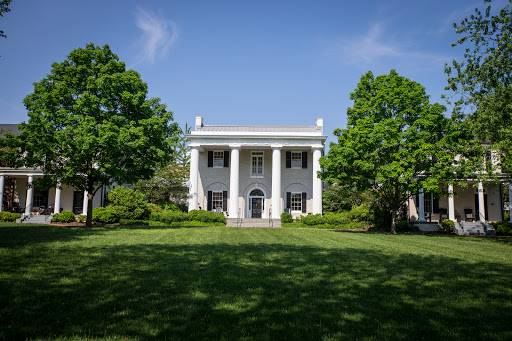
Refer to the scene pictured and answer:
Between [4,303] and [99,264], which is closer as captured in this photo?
[4,303]

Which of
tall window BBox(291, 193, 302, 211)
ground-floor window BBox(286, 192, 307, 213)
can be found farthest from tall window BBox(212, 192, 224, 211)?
tall window BBox(291, 193, 302, 211)

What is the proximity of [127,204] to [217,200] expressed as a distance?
28.8ft

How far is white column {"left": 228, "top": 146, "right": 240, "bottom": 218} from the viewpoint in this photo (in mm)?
30811

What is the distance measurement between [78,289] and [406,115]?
64.6 ft

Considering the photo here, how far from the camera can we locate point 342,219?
27984mm

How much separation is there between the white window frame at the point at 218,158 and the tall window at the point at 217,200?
269 centimetres

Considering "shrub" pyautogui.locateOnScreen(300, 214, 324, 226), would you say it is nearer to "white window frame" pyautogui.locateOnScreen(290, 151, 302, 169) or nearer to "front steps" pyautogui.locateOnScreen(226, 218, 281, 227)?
"front steps" pyautogui.locateOnScreen(226, 218, 281, 227)

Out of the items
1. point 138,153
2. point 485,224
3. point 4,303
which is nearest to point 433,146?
point 485,224

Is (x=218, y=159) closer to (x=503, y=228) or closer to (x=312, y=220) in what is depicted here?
(x=312, y=220)

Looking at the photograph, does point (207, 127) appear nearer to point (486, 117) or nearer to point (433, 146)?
point (433, 146)

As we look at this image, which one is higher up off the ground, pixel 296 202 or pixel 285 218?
pixel 296 202

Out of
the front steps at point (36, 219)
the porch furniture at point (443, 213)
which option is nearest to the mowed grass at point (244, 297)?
the front steps at point (36, 219)

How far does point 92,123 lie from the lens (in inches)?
687

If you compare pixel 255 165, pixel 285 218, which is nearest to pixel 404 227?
pixel 285 218
